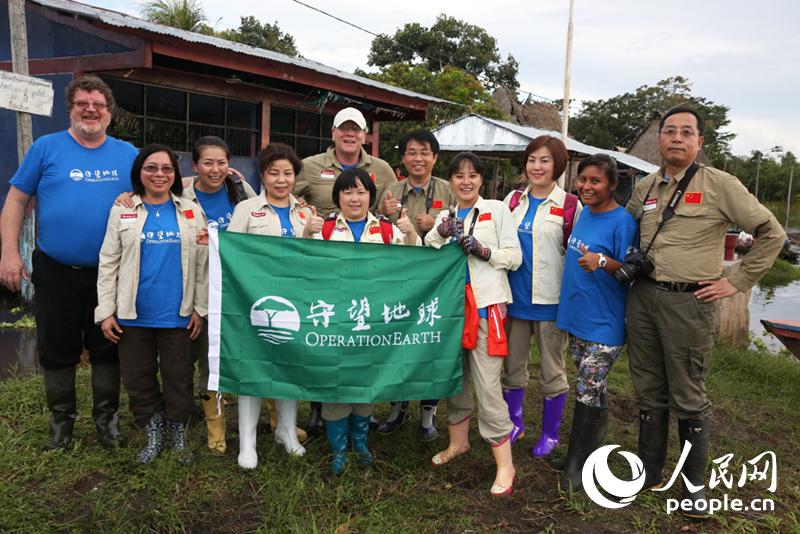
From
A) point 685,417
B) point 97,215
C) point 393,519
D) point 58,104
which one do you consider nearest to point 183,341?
point 97,215

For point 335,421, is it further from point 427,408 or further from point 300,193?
point 300,193

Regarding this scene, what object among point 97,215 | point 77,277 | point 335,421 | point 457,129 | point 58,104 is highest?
point 457,129

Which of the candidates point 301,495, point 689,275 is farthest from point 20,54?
point 689,275

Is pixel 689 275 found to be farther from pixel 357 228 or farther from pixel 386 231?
pixel 357 228

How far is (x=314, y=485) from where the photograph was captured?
3.55m

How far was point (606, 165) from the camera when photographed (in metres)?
3.57

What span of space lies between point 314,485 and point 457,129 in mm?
16268

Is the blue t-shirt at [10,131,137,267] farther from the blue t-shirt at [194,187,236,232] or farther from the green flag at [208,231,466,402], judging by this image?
the green flag at [208,231,466,402]

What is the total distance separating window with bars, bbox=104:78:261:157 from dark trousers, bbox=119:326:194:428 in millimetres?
5767

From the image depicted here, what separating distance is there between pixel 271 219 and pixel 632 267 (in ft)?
7.07

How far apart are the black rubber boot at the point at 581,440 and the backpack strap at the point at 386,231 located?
1531 mm

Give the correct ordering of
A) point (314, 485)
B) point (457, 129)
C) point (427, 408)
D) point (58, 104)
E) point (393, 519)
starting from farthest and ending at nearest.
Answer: point (457, 129) → point (58, 104) → point (427, 408) → point (314, 485) → point (393, 519)

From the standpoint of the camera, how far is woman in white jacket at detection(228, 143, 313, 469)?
3.73m

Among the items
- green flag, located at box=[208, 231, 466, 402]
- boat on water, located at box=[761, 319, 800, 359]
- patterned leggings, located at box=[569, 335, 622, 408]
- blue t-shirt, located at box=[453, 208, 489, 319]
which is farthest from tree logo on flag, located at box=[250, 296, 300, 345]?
boat on water, located at box=[761, 319, 800, 359]
